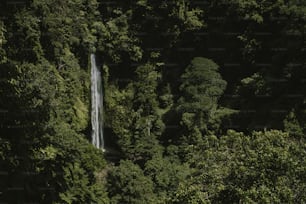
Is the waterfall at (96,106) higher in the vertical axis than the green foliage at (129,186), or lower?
higher

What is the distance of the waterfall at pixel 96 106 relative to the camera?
63.6ft

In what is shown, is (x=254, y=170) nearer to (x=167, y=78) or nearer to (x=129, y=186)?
(x=129, y=186)

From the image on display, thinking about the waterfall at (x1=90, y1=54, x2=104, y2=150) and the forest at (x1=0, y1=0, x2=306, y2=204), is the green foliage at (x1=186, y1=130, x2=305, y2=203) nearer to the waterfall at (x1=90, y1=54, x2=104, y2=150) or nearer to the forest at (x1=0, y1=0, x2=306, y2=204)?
the forest at (x1=0, y1=0, x2=306, y2=204)

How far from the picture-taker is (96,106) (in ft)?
64.4

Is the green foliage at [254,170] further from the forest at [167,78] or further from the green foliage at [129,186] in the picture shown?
the green foliage at [129,186]

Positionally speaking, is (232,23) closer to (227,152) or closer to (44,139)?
(227,152)

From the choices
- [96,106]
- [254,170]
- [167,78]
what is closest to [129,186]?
[96,106]

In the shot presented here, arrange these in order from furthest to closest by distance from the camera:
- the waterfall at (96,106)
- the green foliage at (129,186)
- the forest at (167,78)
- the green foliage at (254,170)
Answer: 1. the waterfall at (96,106)
2. the forest at (167,78)
3. the green foliage at (129,186)
4. the green foliage at (254,170)

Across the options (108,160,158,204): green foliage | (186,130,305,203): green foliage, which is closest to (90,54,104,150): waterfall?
(108,160,158,204): green foliage

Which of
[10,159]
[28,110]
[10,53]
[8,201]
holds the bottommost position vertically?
[8,201]

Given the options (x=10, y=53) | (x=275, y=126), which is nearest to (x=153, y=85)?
(x=275, y=126)

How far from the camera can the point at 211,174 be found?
904 cm

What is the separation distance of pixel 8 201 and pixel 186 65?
1804cm

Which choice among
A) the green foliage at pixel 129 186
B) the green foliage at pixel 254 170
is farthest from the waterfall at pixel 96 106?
the green foliage at pixel 254 170
